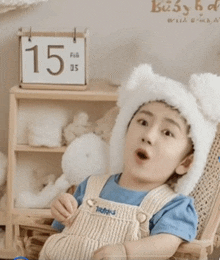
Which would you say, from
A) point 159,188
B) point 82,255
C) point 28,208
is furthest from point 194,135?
point 28,208

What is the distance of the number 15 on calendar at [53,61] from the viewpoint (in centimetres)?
195

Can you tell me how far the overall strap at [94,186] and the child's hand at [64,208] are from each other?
5 cm

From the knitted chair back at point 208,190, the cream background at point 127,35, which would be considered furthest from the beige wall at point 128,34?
the knitted chair back at point 208,190

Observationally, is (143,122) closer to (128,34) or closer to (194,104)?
(194,104)

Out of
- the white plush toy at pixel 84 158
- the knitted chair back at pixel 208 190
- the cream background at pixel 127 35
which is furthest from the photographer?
the cream background at pixel 127 35

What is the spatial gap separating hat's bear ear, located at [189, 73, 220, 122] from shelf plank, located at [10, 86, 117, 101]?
1.99 feet

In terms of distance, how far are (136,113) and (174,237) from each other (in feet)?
1.17

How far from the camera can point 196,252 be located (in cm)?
128

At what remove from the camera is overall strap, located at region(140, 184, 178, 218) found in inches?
51.5

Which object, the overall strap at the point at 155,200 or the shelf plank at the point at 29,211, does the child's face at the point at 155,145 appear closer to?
the overall strap at the point at 155,200

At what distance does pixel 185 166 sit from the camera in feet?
4.58

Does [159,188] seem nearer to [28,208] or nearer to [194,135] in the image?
[194,135]

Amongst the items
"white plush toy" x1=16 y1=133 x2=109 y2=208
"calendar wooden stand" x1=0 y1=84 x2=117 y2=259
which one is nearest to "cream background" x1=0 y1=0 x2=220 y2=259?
"calendar wooden stand" x1=0 y1=84 x2=117 y2=259

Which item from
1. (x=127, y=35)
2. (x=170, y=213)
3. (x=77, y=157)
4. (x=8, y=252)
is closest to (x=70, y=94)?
(x=77, y=157)
